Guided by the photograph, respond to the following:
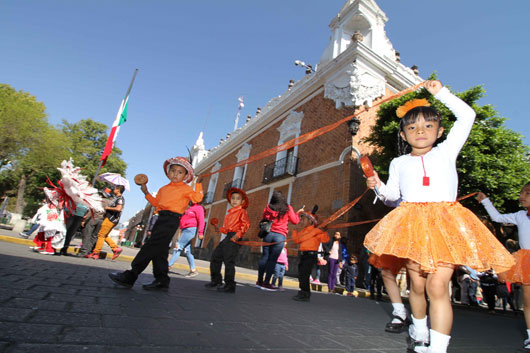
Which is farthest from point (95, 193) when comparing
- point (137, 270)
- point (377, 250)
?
point (377, 250)

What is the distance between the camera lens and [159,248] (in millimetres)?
3086

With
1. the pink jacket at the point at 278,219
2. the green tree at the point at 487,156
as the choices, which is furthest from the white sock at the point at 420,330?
the green tree at the point at 487,156

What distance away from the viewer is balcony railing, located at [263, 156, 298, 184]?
13727 mm

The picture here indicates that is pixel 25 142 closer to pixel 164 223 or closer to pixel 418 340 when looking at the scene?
pixel 164 223

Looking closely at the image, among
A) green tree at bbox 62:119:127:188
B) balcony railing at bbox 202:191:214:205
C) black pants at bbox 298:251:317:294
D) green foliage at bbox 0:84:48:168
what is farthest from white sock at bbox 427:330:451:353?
green tree at bbox 62:119:127:188

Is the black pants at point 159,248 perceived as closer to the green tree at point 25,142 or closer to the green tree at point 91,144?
the green tree at point 25,142

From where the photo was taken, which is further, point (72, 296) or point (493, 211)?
point (493, 211)

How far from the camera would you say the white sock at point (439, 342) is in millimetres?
1614

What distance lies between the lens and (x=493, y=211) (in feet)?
11.8

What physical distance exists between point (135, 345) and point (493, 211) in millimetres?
4278

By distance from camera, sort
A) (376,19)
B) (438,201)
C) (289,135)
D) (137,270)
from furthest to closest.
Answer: (289,135) < (376,19) < (137,270) < (438,201)

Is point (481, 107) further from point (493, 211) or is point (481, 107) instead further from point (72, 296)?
point (72, 296)

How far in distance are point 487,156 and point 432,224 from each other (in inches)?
334

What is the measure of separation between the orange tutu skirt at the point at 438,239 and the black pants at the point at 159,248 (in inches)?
85.8
